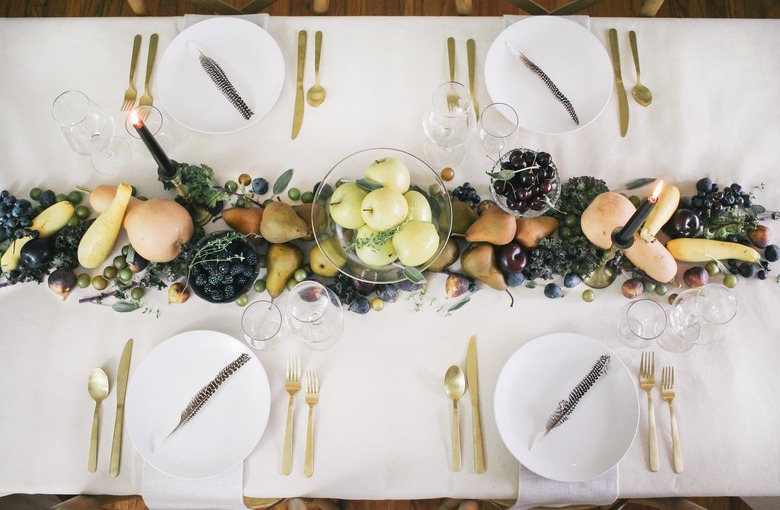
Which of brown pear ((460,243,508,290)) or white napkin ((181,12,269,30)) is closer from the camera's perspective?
brown pear ((460,243,508,290))

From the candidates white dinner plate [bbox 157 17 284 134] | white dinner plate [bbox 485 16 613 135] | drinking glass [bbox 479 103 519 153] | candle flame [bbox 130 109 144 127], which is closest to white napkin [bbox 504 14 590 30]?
white dinner plate [bbox 485 16 613 135]

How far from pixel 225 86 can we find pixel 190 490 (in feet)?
2.85

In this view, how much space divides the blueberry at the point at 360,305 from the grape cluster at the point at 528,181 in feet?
1.15

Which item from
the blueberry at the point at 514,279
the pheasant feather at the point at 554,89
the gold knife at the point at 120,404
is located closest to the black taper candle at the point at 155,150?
the gold knife at the point at 120,404

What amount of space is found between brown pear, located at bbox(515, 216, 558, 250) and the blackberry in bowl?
54cm

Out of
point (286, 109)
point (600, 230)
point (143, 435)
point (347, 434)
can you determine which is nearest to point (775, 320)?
point (600, 230)

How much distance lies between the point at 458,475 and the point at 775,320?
756 millimetres

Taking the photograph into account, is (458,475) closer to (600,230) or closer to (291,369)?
(291,369)

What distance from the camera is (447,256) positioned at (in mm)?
1054

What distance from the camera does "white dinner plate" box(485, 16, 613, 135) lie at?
1.17m

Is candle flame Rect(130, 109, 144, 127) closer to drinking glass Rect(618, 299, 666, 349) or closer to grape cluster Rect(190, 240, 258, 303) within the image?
grape cluster Rect(190, 240, 258, 303)

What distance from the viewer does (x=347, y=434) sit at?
104 centimetres

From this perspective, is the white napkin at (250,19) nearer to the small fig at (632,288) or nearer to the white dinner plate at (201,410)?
the white dinner plate at (201,410)

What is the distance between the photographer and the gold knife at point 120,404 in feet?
3.34
